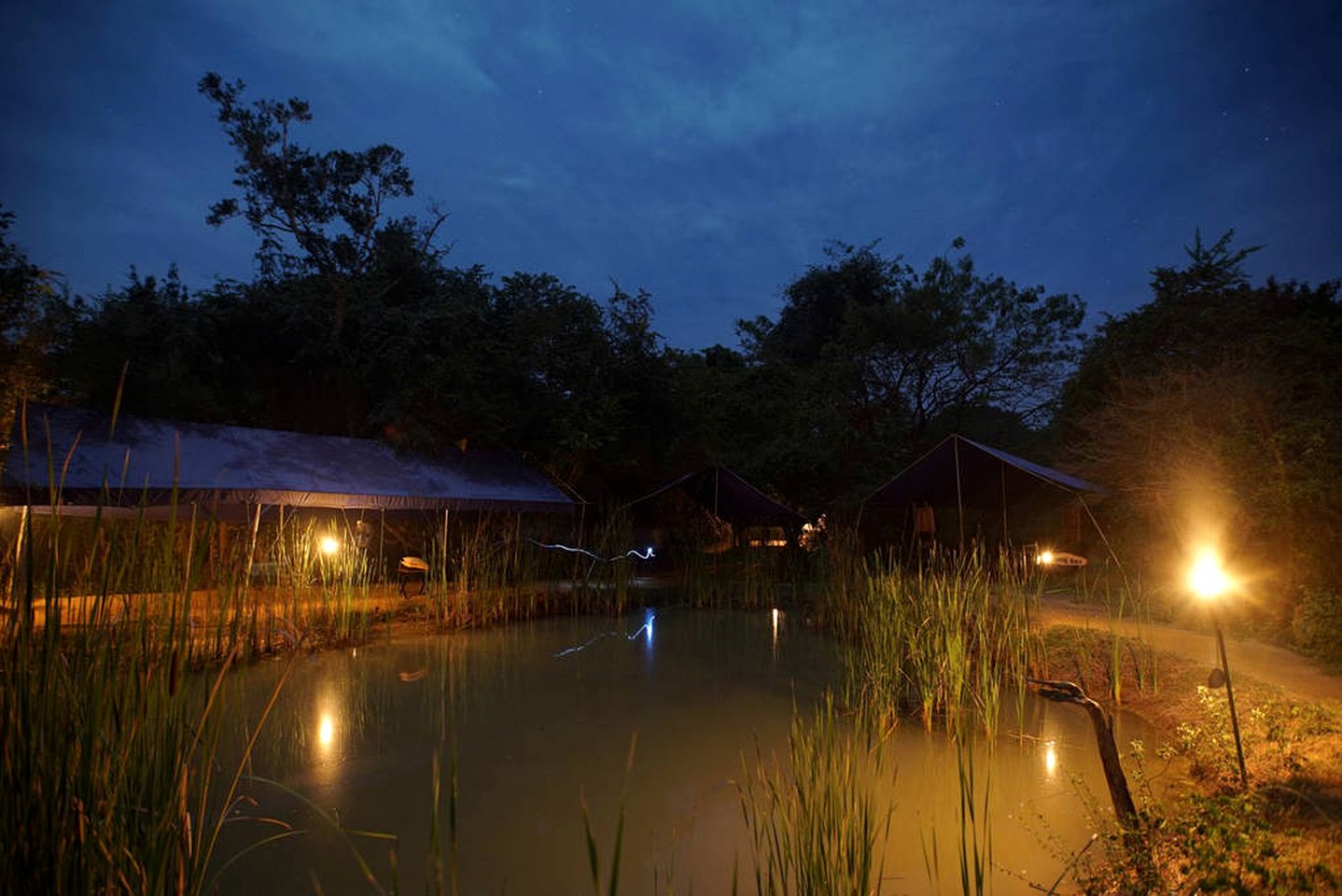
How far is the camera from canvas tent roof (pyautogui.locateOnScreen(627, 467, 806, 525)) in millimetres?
10680

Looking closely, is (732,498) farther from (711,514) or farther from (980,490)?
(980,490)

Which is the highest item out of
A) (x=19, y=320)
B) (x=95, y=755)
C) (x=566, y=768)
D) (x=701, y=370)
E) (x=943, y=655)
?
(x=701, y=370)

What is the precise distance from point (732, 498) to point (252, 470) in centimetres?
684

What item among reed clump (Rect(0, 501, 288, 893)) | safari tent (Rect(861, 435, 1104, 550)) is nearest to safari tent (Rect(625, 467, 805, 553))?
safari tent (Rect(861, 435, 1104, 550))

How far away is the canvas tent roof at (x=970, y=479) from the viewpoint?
7.17 m

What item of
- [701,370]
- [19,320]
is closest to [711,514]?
[701,370]

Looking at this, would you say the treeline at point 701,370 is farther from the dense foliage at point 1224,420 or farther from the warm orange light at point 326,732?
the warm orange light at point 326,732

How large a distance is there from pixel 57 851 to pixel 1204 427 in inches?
375

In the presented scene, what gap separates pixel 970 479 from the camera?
8680 millimetres

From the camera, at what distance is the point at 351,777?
11.7 ft

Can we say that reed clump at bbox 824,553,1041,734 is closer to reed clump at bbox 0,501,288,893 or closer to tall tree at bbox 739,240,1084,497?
reed clump at bbox 0,501,288,893

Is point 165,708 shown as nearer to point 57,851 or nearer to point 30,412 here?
point 57,851

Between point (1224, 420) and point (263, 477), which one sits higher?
point (1224, 420)

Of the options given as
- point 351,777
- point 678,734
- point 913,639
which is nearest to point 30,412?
point 351,777
